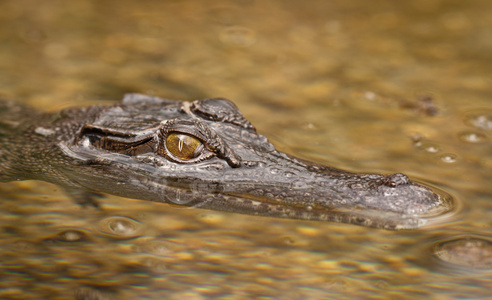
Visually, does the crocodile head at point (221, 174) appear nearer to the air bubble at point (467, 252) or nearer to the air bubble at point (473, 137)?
the air bubble at point (467, 252)

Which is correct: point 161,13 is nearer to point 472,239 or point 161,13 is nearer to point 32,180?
point 32,180

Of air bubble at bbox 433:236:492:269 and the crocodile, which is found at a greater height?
the crocodile

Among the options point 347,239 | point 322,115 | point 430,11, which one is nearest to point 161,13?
point 322,115

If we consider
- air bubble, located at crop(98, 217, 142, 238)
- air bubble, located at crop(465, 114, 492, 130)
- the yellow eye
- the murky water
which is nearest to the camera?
the murky water

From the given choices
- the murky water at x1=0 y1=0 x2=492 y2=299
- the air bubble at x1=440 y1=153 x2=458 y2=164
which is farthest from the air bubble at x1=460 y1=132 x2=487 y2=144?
the air bubble at x1=440 y1=153 x2=458 y2=164

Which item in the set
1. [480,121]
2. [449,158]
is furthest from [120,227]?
[480,121]

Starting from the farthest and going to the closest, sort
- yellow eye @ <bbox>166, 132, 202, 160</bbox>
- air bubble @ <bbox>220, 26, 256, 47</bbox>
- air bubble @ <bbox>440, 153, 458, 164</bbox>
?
air bubble @ <bbox>220, 26, 256, 47</bbox>
air bubble @ <bbox>440, 153, 458, 164</bbox>
yellow eye @ <bbox>166, 132, 202, 160</bbox>

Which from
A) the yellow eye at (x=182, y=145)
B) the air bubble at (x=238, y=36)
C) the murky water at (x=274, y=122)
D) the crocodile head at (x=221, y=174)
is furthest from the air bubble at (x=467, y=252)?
the air bubble at (x=238, y=36)

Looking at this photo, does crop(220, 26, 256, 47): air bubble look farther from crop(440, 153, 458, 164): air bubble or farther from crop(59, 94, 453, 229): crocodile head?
crop(440, 153, 458, 164): air bubble
